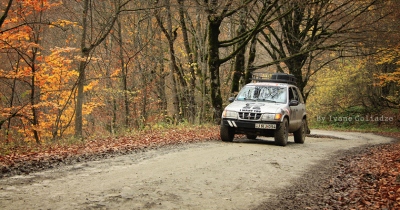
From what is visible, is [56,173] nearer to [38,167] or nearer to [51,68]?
[38,167]

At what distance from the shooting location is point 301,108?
634 inches

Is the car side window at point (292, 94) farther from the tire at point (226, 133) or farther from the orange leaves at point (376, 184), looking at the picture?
the orange leaves at point (376, 184)

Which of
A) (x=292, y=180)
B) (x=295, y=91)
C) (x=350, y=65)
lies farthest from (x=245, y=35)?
(x=350, y=65)

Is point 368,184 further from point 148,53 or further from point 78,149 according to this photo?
point 148,53

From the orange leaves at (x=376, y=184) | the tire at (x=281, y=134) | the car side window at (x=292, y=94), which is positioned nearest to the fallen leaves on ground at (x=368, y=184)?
the orange leaves at (x=376, y=184)

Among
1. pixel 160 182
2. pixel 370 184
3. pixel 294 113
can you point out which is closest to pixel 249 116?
pixel 294 113

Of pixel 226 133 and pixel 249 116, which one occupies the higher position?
pixel 249 116

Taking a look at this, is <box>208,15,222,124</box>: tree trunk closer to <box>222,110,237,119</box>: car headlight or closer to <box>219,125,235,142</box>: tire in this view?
<box>219,125,235,142</box>: tire

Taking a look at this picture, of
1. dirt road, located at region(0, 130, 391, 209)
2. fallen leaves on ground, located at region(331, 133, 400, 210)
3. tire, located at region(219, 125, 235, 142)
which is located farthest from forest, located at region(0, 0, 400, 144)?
fallen leaves on ground, located at region(331, 133, 400, 210)

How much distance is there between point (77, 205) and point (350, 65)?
3752cm

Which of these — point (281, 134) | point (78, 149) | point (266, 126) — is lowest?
point (78, 149)

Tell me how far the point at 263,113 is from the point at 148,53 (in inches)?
647

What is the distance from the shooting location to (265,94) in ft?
47.3

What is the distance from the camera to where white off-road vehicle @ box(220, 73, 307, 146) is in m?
13.0
